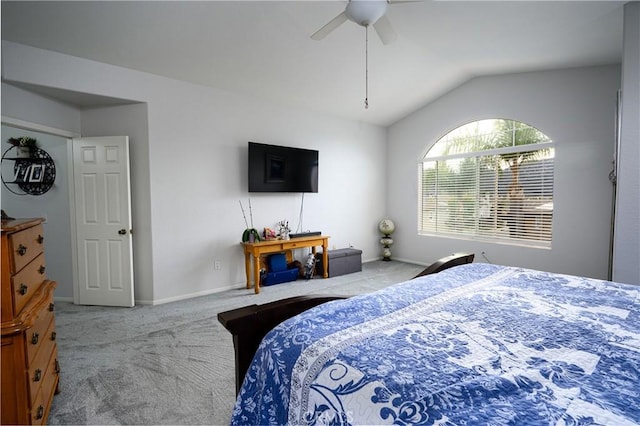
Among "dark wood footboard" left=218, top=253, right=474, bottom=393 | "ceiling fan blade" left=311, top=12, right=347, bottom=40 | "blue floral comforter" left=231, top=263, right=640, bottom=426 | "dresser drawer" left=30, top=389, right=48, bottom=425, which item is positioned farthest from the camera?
"ceiling fan blade" left=311, top=12, right=347, bottom=40

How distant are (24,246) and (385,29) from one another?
2.79 meters

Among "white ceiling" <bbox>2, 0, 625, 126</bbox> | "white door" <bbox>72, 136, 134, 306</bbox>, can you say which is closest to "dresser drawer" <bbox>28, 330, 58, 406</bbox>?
"white door" <bbox>72, 136, 134, 306</bbox>

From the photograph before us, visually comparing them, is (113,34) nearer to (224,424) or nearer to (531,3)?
(224,424)

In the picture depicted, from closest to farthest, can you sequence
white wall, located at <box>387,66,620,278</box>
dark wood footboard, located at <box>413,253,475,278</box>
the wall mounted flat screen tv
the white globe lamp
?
1. dark wood footboard, located at <box>413,253,475,278</box>
2. white wall, located at <box>387,66,620,278</box>
3. the wall mounted flat screen tv
4. the white globe lamp

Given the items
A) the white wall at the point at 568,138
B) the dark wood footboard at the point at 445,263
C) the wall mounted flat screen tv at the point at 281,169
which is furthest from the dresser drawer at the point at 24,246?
the white wall at the point at 568,138

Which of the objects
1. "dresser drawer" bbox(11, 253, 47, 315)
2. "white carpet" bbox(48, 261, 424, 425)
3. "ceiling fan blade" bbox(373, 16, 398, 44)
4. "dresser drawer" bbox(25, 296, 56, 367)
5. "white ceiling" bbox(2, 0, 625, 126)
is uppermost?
"white ceiling" bbox(2, 0, 625, 126)

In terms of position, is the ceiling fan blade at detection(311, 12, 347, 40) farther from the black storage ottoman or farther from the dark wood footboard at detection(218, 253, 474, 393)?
the black storage ottoman

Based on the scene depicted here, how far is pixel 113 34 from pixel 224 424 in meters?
3.40

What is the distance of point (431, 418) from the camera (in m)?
0.70

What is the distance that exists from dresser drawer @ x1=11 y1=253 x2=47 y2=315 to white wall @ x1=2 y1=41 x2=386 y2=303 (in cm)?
189

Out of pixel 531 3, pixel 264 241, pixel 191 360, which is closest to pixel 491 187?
pixel 531 3

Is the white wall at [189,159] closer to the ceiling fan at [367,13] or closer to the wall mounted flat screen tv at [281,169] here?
the wall mounted flat screen tv at [281,169]

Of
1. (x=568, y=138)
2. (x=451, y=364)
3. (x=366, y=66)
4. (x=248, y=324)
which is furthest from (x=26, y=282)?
(x=568, y=138)

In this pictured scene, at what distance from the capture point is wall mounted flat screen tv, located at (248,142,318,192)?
170 inches
